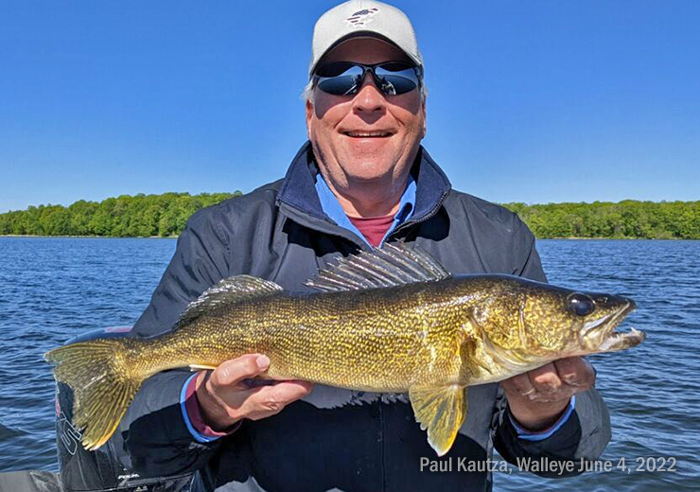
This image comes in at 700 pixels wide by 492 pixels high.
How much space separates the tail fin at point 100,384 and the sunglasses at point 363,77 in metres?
1.74

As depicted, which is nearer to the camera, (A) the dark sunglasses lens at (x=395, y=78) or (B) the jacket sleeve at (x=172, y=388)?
(B) the jacket sleeve at (x=172, y=388)

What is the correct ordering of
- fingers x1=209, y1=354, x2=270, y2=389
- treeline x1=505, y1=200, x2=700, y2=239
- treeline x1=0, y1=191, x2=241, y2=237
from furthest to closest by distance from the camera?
treeline x1=0, y1=191, x2=241, y2=237 < treeline x1=505, y1=200, x2=700, y2=239 < fingers x1=209, y1=354, x2=270, y2=389

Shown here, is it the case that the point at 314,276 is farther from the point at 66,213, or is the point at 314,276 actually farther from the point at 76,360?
the point at 66,213

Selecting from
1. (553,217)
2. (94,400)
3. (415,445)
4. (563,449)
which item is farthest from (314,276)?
(553,217)

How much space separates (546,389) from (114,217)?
5217 inches

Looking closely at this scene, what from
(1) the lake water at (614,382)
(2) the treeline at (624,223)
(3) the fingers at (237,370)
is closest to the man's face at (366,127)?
(3) the fingers at (237,370)

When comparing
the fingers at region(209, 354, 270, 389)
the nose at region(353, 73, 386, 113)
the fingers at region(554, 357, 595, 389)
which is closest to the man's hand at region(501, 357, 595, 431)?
the fingers at region(554, 357, 595, 389)

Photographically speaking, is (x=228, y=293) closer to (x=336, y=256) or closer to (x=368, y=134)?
(x=336, y=256)

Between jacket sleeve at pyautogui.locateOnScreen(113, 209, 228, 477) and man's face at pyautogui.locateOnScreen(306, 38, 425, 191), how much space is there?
76cm

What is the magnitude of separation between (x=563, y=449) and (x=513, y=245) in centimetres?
105

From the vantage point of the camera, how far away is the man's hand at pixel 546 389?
262cm

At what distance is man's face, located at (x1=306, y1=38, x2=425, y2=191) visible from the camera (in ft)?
10.6

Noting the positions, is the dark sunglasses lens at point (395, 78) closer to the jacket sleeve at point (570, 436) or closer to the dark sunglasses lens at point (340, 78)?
the dark sunglasses lens at point (340, 78)

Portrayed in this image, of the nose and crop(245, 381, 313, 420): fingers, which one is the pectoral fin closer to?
crop(245, 381, 313, 420): fingers
